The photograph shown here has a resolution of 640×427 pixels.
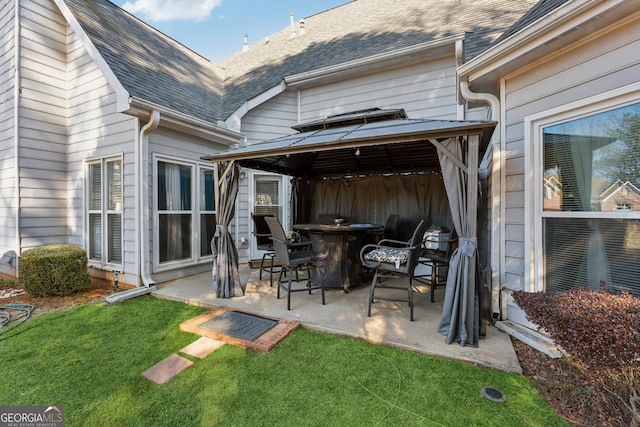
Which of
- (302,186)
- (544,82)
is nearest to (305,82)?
(302,186)

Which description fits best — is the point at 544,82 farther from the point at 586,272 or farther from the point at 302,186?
the point at 302,186

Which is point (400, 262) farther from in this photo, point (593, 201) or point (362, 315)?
point (593, 201)

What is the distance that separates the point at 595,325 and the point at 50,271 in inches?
236

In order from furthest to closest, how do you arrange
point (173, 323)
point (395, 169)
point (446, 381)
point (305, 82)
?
point (305, 82), point (395, 169), point (173, 323), point (446, 381)

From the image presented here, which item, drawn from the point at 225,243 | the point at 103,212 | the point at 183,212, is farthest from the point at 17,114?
the point at 225,243

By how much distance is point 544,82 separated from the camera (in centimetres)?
265

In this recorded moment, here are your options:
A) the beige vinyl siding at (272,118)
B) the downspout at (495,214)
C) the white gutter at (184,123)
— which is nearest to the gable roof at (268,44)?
the white gutter at (184,123)

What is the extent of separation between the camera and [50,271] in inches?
158

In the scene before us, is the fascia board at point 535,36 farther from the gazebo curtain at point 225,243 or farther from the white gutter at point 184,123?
the white gutter at point 184,123

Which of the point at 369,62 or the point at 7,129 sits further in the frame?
the point at 369,62

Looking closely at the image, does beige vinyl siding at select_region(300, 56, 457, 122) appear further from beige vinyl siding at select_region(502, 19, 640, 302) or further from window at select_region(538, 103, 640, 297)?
window at select_region(538, 103, 640, 297)

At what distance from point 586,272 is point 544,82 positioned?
70.7 inches

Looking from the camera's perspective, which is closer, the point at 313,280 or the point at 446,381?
the point at 446,381

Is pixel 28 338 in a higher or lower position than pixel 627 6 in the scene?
lower
